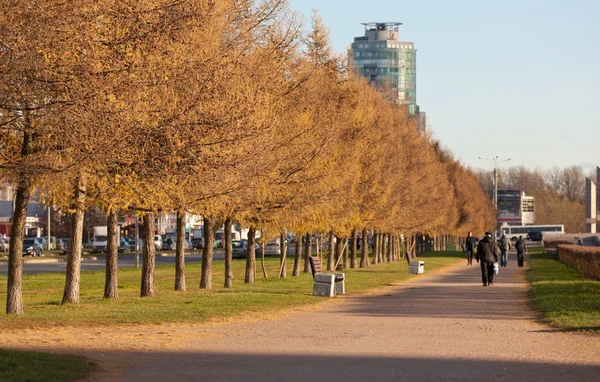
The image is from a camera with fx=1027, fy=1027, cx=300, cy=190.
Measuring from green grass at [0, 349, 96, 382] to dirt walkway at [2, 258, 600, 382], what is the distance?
0.32 m

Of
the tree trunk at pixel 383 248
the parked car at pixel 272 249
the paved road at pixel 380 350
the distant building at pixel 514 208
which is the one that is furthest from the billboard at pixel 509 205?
the paved road at pixel 380 350

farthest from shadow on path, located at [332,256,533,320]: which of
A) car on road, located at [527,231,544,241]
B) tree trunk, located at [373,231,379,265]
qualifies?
car on road, located at [527,231,544,241]

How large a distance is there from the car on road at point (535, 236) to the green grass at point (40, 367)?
127 m

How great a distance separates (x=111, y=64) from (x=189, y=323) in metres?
5.22

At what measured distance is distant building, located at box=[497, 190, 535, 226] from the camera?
186 m

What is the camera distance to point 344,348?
15.0 meters

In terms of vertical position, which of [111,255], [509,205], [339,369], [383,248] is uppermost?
[509,205]

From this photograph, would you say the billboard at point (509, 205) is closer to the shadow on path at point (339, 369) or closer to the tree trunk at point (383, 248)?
the tree trunk at point (383, 248)

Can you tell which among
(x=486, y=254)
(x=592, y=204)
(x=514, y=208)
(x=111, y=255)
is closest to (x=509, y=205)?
(x=514, y=208)

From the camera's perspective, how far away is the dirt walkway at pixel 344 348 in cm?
1239

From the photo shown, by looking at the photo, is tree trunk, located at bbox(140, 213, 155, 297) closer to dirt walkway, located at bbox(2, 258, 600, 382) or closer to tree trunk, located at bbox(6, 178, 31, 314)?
dirt walkway, located at bbox(2, 258, 600, 382)

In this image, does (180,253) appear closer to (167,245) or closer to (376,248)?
(376,248)

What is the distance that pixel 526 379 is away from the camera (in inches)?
472

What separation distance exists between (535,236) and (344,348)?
429 feet
